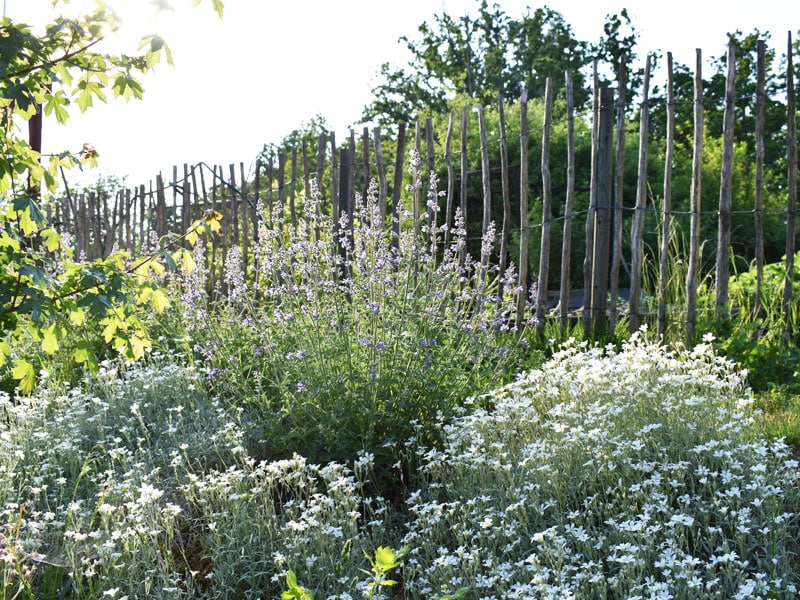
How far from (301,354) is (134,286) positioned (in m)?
1.18

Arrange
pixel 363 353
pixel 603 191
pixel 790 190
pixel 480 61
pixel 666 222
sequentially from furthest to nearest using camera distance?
pixel 480 61 → pixel 603 191 → pixel 666 222 → pixel 790 190 → pixel 363 353

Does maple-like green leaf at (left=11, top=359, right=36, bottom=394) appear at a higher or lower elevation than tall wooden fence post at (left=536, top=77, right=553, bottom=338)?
lower

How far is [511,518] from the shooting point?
3316 mm

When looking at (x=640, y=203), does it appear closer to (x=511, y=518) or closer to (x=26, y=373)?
(x=511, y=518)

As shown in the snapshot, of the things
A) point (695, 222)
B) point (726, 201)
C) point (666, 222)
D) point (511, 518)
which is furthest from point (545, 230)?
point (511, 518)

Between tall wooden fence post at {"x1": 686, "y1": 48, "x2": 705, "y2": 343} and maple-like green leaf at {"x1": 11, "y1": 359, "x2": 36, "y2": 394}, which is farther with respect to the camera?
tall wooden fence post at {"x1": 686, "y1": 48, "x2": 705, "y2": 343}

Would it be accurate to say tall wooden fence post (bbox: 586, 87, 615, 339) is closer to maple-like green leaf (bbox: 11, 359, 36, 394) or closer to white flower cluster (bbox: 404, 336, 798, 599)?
white flower cluster (bbox: 404, 336, 798, 599)

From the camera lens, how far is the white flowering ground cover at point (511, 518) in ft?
9.66

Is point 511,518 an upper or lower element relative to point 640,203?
lower

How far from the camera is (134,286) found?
3215mm

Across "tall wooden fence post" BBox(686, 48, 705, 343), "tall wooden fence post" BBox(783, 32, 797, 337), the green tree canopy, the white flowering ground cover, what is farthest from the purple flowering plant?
the green tree canopy

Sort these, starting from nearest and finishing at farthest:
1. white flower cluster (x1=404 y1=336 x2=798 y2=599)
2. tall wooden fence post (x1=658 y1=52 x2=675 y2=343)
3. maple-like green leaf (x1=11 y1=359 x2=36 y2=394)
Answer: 1. white flower cluster (x1=404 y1=336 x2=798 y2=599)
2. maple-like green leaf (x1=11 y1=359 x2=36 y2=394)
3. tall wooden fence post (x1=658 y1=52 x2=675 y2=343)

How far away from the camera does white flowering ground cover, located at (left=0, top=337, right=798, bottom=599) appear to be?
294 cm

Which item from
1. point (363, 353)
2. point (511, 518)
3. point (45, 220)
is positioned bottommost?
point (511, 518)
